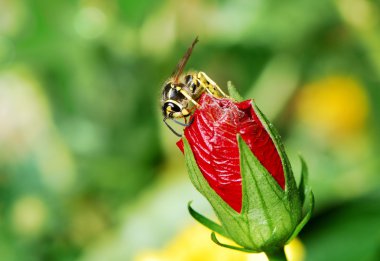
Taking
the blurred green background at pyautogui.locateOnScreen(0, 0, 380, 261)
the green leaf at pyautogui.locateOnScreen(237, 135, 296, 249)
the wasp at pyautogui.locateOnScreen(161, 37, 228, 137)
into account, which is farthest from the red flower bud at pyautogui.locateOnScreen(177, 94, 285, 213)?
the blurred green background at pyautogui.locateOnScreen(0, 0, 380, 261)

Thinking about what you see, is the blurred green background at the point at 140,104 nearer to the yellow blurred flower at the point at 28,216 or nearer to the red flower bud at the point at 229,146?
the yellow blurred flower at the point at 28,216

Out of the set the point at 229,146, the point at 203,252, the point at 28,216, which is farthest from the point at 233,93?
the point at 28,216

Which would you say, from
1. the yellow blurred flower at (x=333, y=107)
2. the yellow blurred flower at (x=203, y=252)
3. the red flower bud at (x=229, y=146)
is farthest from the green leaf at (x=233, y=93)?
the yellow blurred flower at (x=333, y=107)

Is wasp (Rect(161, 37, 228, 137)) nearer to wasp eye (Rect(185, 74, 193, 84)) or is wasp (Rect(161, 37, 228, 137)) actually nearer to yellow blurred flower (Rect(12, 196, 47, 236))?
wasp eye (Rect(185, 74, 193, 84))

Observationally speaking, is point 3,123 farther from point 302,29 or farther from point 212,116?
point 212,116

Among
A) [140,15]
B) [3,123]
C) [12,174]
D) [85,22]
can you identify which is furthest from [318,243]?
[3,123]

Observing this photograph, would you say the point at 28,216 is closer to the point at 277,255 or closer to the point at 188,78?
the point at 188,78
